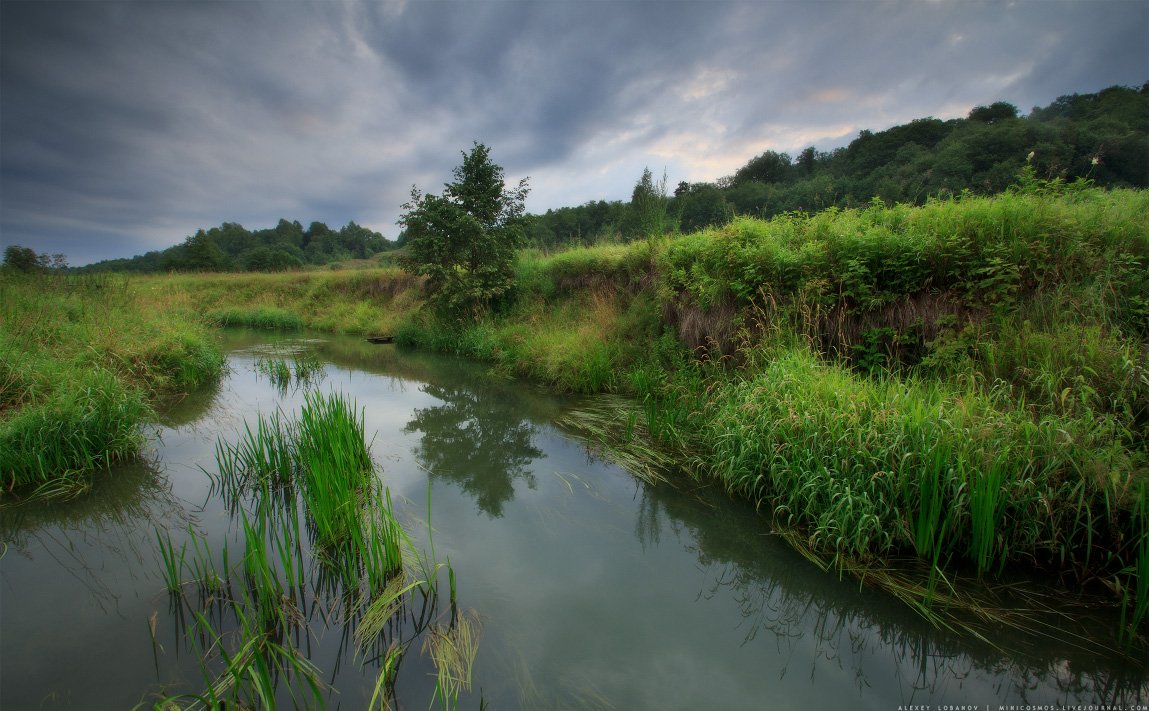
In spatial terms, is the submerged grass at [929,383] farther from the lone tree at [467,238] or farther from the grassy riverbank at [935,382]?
the lone tree at [467,238]

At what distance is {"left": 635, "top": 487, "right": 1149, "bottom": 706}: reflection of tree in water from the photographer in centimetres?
226

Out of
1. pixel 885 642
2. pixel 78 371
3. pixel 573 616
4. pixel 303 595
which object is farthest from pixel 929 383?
pixel 78 371

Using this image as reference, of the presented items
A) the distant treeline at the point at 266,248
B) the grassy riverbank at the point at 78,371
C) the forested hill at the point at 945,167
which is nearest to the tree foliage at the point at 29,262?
the grassy riverbank at the point at 78,371

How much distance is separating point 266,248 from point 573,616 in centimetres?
7359

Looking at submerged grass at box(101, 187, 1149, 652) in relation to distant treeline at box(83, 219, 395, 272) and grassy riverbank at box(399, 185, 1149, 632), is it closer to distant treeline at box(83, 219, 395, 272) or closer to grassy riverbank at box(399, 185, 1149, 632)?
grassy riverbank at box(399, 185, 1149, 632)

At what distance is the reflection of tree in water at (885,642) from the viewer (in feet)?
7.41

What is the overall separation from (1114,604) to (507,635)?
3882 mm

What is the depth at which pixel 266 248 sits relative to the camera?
59719 millimetres

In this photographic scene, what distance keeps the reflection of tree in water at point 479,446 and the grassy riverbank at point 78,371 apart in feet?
11.2

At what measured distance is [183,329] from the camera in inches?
393

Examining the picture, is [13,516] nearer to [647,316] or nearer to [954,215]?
[647,316]

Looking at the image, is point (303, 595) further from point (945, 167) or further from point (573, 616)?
point (945, 167)

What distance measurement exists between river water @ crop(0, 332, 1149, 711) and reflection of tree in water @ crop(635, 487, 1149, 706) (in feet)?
0.04

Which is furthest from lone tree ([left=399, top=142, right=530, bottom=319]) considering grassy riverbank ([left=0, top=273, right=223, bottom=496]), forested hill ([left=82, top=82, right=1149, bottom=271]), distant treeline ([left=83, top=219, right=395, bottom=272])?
distant treeline ([left=83, top=219, right=395, bottom=272])
